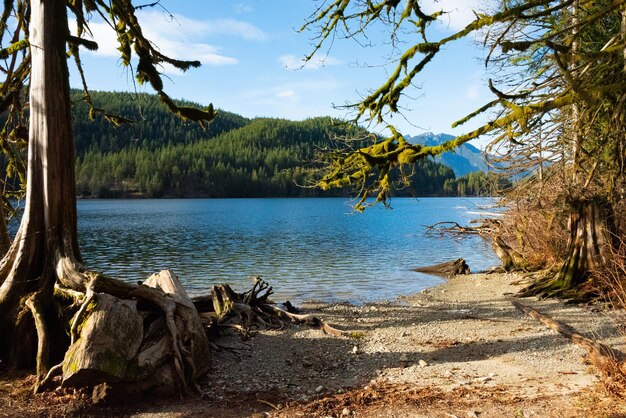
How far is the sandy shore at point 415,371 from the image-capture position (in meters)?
5.99

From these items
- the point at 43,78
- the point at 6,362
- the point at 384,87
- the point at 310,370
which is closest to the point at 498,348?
the point at 310,370

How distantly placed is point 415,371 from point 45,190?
673 cm

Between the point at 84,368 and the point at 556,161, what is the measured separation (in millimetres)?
14587

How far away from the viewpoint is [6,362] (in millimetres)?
7695

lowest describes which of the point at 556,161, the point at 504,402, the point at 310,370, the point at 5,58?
the point at 310,370

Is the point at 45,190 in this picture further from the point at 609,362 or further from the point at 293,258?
the point at 293,258

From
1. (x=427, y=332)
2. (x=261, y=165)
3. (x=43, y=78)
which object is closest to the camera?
(x=43, y=78)

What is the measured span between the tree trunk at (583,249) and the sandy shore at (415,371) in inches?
29.8

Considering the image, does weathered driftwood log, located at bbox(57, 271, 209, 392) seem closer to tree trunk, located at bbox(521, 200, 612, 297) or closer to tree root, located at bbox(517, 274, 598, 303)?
tree root, located at bbox(517, 274, 598, 303)

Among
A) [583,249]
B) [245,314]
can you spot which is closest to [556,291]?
[583,249]

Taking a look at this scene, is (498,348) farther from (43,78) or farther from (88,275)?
(43,78)

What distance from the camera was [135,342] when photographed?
6.79m

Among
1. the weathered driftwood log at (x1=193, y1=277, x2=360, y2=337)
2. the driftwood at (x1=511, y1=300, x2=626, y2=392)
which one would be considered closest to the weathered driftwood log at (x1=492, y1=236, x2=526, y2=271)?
the weathered driftwood log at (x1=193, y1=277, x2=360, y2=337)

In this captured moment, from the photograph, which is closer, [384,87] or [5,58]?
[5,58]
